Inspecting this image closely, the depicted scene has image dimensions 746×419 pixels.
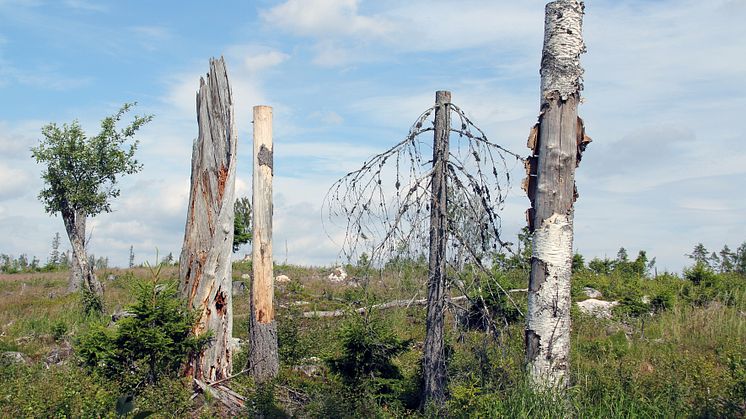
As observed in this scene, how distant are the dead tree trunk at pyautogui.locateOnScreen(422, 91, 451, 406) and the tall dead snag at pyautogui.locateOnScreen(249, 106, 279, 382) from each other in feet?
12.8

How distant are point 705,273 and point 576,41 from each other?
12.5 metres

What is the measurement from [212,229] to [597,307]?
8938mm

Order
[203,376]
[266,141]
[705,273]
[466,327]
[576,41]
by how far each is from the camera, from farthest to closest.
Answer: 1. [705,273]
2. [266,141]
3. [203,376]
4. [466,327]
5. [576,41]

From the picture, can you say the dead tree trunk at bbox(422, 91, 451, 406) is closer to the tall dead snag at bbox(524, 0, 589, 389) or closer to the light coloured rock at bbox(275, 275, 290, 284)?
the tall dead snag at bbox(524, 0, 589, 389)

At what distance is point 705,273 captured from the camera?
1702 cm

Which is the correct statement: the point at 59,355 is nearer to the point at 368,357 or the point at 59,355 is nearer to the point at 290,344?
the point at 290,344

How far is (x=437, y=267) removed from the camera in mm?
7527

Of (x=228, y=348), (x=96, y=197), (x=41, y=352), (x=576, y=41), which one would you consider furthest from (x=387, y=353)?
(x=96, y=197)

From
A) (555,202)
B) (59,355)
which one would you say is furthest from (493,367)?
(59,355)

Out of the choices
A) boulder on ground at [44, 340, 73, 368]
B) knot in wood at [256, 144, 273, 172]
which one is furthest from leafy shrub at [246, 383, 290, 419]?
boulder on ground at [44, 340, 73, 368]

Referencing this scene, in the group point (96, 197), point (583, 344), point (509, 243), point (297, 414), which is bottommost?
point (297, 414)

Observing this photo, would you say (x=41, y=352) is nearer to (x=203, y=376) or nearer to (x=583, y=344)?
(x=203, y=376)

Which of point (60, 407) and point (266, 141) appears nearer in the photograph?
point (60, 407)

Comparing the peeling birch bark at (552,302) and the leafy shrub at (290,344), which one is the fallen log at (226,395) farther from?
the peeling birch bark at (552,302)
